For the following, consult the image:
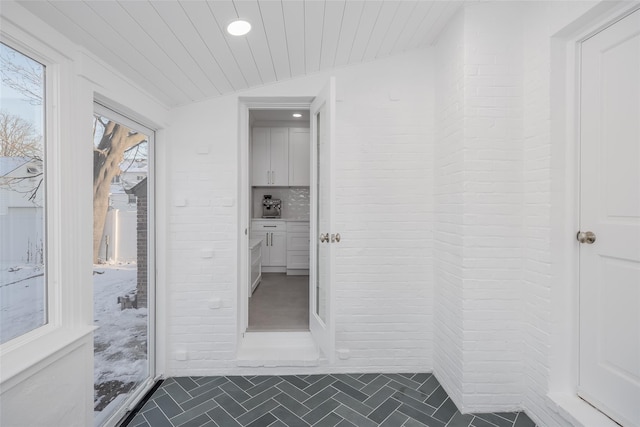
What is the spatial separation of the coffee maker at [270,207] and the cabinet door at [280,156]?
37cm

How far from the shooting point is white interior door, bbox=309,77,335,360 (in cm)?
208

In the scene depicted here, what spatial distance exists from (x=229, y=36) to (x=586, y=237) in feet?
7.35

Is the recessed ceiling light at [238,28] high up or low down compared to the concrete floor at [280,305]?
up

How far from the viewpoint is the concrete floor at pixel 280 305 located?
9.92 feet

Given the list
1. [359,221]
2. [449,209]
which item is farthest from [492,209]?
[359,221]

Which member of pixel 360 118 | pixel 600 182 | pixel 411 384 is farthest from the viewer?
pixel 360 118

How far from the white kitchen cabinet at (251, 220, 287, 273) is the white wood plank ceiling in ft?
10.2

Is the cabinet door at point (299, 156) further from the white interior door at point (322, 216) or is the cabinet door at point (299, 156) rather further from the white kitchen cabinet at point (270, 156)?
the white interior door at point (322, 216)

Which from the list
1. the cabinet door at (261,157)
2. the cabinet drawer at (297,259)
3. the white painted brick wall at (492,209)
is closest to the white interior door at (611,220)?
the white painted brick wall at (492,209)

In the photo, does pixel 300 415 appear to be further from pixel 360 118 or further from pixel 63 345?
pixel 360 118

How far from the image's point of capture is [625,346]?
1.51m

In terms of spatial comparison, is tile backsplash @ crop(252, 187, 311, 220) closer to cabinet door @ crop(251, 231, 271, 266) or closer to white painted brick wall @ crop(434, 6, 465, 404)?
cabinet door @ crop(251, 231, 271, 266)

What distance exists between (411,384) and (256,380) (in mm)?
1150

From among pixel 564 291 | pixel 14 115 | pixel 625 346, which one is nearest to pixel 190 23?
pixel 14 115
